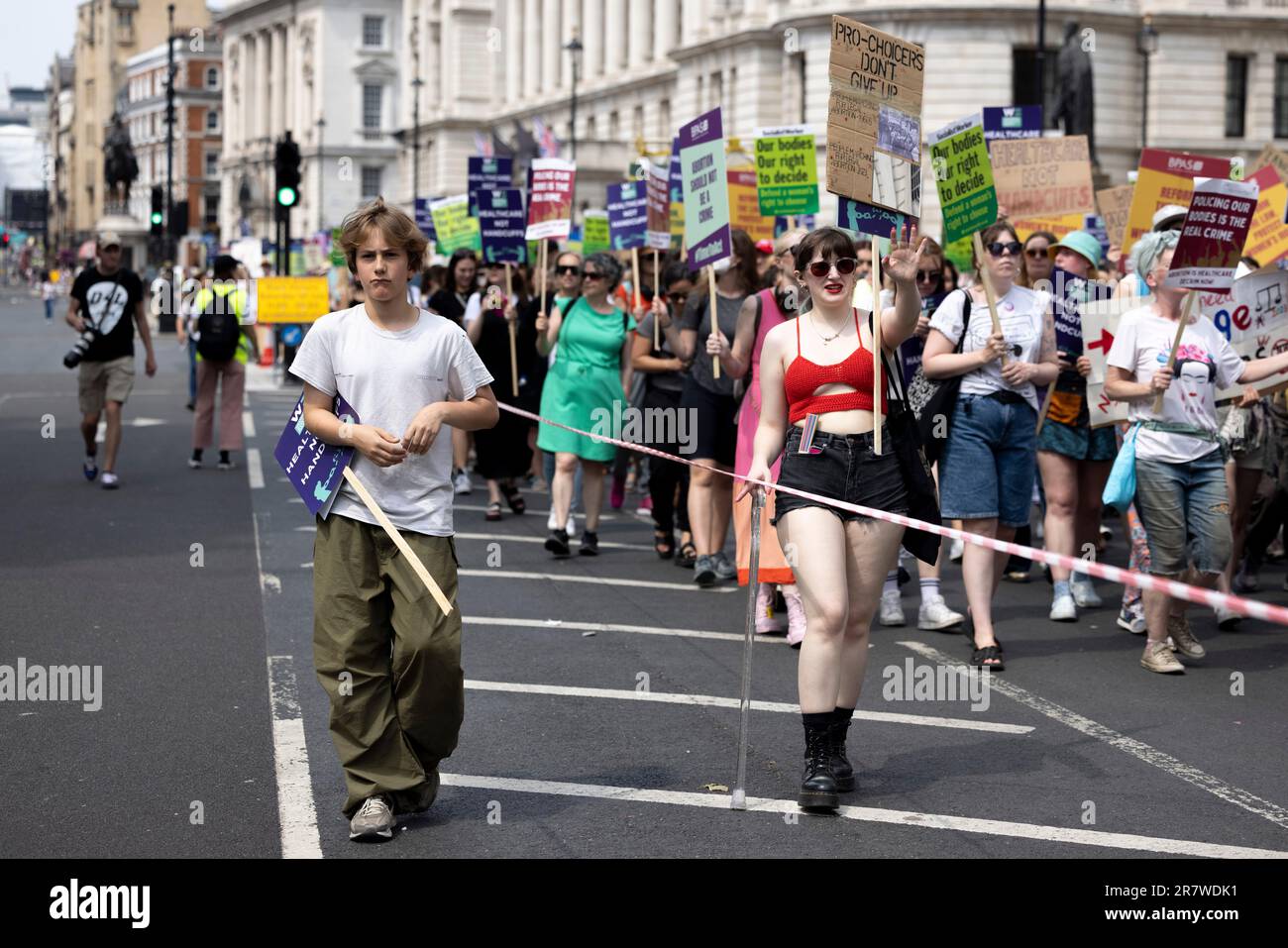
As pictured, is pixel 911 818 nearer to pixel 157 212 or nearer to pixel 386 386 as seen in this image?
pixel 386 386

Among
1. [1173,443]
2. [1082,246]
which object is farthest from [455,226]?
[1173,443]

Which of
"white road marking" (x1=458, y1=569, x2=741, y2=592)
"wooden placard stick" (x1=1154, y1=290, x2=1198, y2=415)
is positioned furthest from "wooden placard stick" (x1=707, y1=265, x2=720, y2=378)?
"wooden placard stick" (x1=1154, y1=290, x2=1198, y2=415)

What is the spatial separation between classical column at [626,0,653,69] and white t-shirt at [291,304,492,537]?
243 feet

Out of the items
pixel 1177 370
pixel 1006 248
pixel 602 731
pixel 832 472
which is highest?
pixel 1006 248

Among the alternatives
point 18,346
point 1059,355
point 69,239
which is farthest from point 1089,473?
point 69,239

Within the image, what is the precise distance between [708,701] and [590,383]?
5.17 meters

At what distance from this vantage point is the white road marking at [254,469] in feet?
52.4

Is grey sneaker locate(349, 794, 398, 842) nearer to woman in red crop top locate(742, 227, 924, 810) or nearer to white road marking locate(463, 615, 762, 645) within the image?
woman in red crop top locate(742, 227, 924, 810)

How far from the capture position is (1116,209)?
16047mm

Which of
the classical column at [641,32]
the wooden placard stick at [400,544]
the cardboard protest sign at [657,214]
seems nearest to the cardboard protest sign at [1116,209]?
the cardboard protest sign at [657,214]

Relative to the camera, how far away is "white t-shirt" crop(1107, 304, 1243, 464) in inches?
342

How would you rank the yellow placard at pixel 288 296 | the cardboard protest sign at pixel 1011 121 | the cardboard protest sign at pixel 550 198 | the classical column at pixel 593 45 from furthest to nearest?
the classical column at pixel 593 45, the yellow placard at pixel 288 296, the cardboard protest sign at pixel 1011 121, the cardboard protest sign at pixel 550 198

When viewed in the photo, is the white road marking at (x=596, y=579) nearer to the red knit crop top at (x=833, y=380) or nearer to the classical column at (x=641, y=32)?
the red knit crop top at (x=833, y=380)

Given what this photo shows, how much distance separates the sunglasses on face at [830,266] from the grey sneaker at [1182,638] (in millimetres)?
3673
